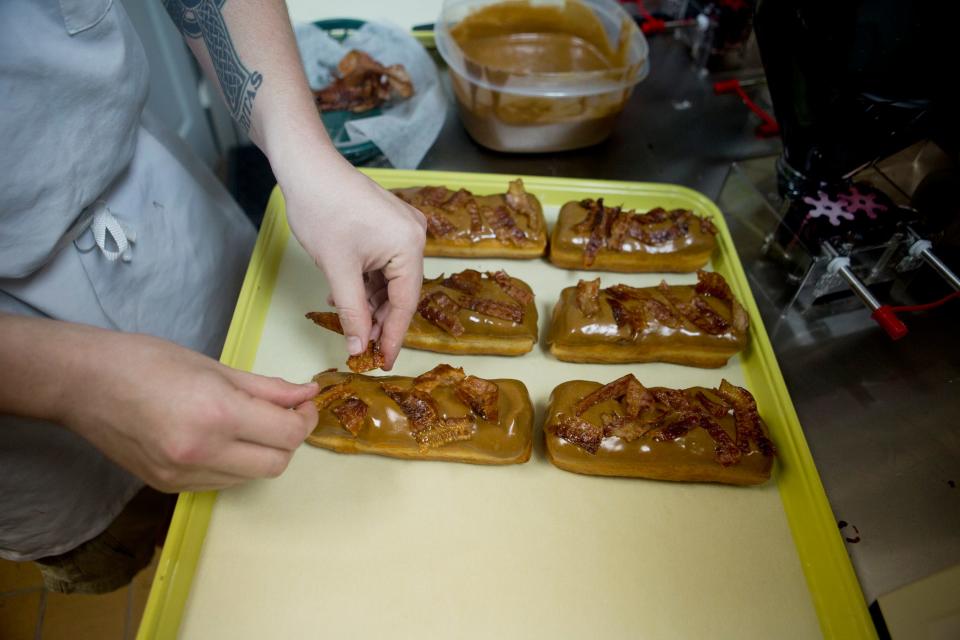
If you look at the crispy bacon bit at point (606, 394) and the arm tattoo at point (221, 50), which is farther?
the crispy bacon bit at point (606, 394)

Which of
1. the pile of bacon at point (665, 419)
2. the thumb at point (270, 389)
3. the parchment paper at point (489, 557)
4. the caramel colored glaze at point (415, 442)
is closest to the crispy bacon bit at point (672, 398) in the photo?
the pile of bacon at point (665, 419)

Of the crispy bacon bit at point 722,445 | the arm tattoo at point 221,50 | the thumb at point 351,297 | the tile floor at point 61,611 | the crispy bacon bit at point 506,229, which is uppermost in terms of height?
the arm tattoo at point 221,50

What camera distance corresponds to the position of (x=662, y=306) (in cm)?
194

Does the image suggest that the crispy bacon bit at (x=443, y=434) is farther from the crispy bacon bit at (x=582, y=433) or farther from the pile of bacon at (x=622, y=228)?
the pile of bacon at (x=622, y=228)

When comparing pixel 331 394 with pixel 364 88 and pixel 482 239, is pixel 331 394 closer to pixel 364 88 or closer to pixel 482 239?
pixel 482 239

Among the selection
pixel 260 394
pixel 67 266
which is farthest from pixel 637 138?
pixel 67 266

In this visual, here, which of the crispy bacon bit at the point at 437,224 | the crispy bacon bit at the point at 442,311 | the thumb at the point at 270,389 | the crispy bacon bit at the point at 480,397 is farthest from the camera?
the crispy bacon bit at the point at 437,224

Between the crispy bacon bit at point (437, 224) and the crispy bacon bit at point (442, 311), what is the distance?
1.05 ft

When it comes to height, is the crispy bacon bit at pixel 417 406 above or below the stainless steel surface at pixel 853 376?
below

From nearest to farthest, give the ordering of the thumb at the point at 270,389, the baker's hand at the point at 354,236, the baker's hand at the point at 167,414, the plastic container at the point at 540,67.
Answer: the baker's hand at the point at 167,414 → the thumb at the point at 270,389 → the baker's hand at the point at 354,236 → the plastic container at the point at 540,67

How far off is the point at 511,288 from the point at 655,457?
0.74 m

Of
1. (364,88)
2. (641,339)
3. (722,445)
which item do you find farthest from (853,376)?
(364,88)

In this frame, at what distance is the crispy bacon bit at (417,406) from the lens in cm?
165

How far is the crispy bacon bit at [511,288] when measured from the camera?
197 centimetres
